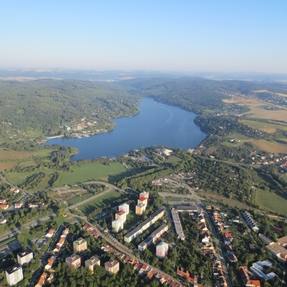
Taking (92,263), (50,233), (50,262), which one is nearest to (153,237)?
(92,263)

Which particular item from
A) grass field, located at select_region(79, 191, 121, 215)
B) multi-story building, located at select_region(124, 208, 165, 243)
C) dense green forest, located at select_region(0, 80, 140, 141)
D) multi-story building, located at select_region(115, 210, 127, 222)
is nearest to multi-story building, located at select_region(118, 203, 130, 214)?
multi-story building, located at select_region(115, 210, 127, 222)

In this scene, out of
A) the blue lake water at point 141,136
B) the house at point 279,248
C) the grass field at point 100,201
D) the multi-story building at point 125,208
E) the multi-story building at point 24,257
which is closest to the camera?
the multi-story building at point 24,257

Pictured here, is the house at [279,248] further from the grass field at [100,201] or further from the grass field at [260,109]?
the grass field at [260,109]

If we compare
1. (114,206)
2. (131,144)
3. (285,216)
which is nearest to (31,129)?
(131,144)

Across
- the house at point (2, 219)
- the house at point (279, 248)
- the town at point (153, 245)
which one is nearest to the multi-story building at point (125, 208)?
the town at point (153, 245)

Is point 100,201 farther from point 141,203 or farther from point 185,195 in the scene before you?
point 185,195

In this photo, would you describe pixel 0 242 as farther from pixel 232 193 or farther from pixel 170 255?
pixel 232 193
